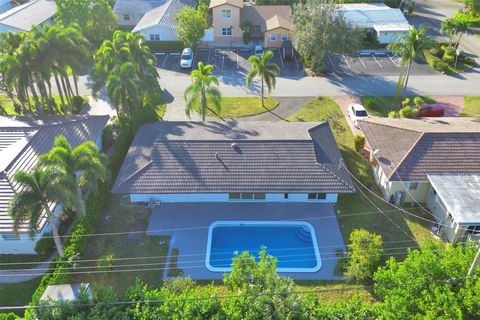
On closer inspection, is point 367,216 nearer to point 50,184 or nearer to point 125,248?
point 125,248

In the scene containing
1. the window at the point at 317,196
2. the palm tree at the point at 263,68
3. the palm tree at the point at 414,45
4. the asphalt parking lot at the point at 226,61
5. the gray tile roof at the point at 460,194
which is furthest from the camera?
the asphalt parking lot at the point at 226,61

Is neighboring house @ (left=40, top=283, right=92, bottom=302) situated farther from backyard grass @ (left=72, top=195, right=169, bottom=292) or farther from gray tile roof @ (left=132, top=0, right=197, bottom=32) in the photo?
gray tile roof @ (left=132, top=0, right=197, bottom=32)

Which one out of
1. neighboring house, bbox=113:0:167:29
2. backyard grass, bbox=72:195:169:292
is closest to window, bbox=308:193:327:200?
backyard grass, bbox=72:195:169:292

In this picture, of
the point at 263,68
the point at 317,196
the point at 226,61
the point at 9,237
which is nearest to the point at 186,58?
the point at 226,61

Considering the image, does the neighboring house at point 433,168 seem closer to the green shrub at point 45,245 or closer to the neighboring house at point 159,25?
the green shrub at point 45,245

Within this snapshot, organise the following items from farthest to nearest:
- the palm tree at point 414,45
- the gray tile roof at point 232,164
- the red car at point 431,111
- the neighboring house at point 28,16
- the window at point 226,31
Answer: the window at point 226,31 → the neighboring house at point 28,16 → the red car at point 431,111 → the palm tree at point 414,45 → the gray tile roof at point 232,164

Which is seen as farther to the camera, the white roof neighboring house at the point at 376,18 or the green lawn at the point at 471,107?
the white roof neighboring house at the point at 376,18

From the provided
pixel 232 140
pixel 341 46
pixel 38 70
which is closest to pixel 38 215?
pixel 232 140

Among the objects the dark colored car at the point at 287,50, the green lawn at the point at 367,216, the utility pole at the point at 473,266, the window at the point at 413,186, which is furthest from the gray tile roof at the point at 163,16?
the utility pole at the point at 473,266
